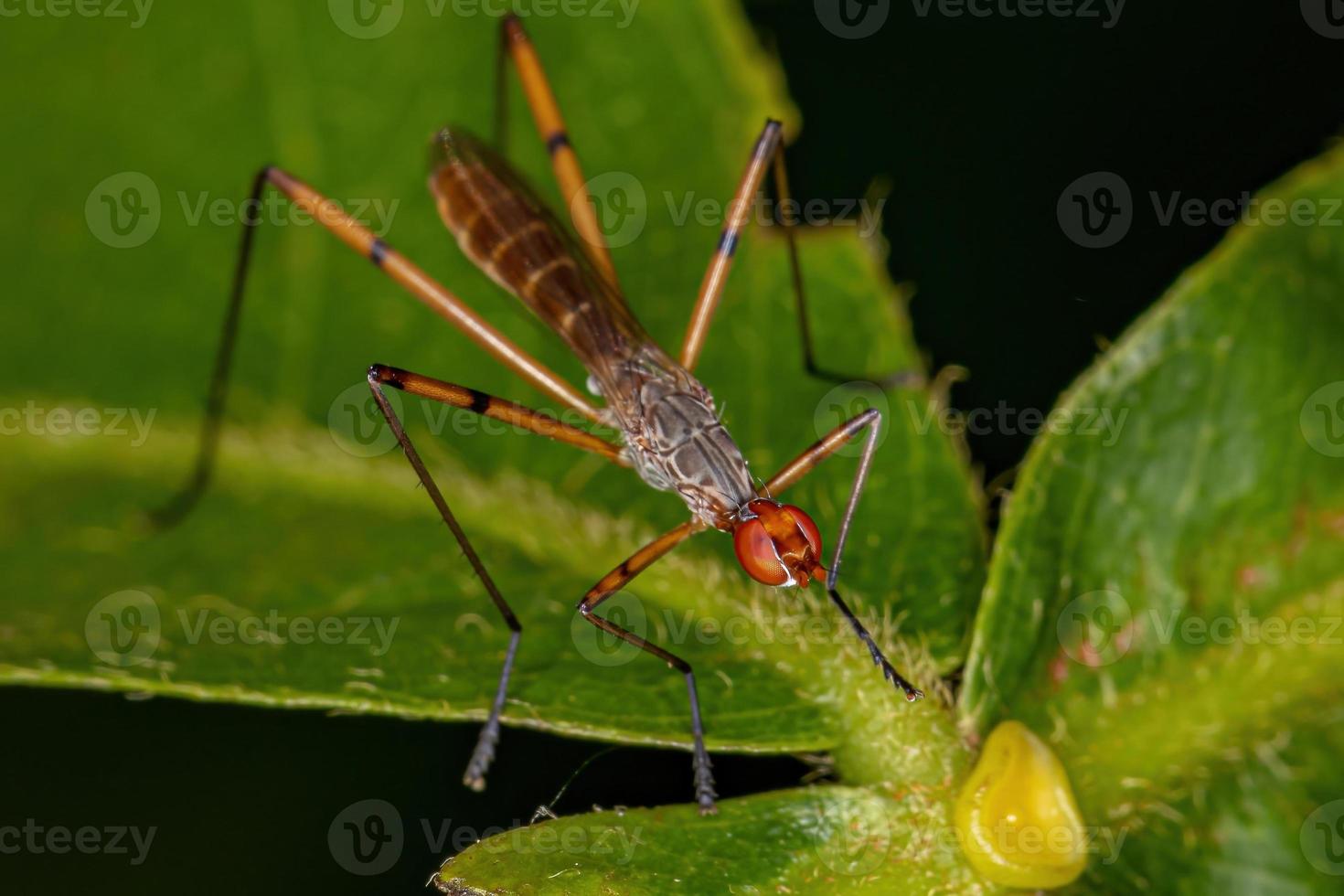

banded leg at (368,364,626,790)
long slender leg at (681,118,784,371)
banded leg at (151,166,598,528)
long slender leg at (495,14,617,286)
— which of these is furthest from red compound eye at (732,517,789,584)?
long slender leg at (495,14,617,286)

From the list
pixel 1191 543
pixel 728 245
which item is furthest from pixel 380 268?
pixel 1191 543

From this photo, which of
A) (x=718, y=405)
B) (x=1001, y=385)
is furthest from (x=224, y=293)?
(x=1001, y=385)

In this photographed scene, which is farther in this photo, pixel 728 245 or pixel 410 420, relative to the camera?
pixel 728 245

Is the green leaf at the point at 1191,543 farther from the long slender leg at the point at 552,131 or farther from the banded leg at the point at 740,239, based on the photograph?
the long slender leg at the point at 552,131

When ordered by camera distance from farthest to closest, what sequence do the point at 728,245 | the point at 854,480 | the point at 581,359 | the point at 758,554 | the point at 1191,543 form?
1. the point at 581,359
2. the point at 728,245
3. the point at 854,480
4. the point at 758,554
5. the point at 1191,543

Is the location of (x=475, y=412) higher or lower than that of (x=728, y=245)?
lower

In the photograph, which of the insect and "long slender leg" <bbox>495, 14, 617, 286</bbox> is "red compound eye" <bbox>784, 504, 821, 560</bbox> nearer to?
the insect

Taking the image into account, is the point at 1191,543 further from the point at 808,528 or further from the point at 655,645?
the point at 655,645

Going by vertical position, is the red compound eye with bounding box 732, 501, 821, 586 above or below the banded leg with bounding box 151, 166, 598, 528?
below
